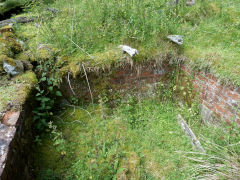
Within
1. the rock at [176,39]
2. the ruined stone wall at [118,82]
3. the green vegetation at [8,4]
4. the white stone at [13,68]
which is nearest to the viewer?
the white stone at [13,68]

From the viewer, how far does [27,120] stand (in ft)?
8.50

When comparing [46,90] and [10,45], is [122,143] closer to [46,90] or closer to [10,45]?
[46,90]

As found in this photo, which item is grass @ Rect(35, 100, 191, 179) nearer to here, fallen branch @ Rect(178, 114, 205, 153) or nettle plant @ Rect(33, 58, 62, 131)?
fallen branch @ Rect(178, 114, 205, 153)

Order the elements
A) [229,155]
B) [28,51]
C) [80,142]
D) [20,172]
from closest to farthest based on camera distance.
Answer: [20,172] < [229,155] < [80,142] < [28,51]

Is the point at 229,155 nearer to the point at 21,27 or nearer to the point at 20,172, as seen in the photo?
the point at 20,172

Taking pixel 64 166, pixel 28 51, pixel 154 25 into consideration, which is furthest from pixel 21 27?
pixel 64 166

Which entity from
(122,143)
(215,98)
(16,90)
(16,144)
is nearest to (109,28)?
(16,90)

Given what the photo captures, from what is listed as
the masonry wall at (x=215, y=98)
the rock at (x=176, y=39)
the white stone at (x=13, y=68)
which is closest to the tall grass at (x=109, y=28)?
the rock at (x=176, y=39)

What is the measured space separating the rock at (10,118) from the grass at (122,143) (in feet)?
1.56

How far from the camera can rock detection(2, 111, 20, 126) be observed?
217 cm

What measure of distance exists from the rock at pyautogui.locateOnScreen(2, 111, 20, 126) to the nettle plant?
489mm

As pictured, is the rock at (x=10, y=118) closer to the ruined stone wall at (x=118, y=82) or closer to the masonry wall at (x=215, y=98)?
the ruined stone wall at (x=118, y=82)

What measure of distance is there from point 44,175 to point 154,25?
3.33m

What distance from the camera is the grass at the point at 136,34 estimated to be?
3.33 m
